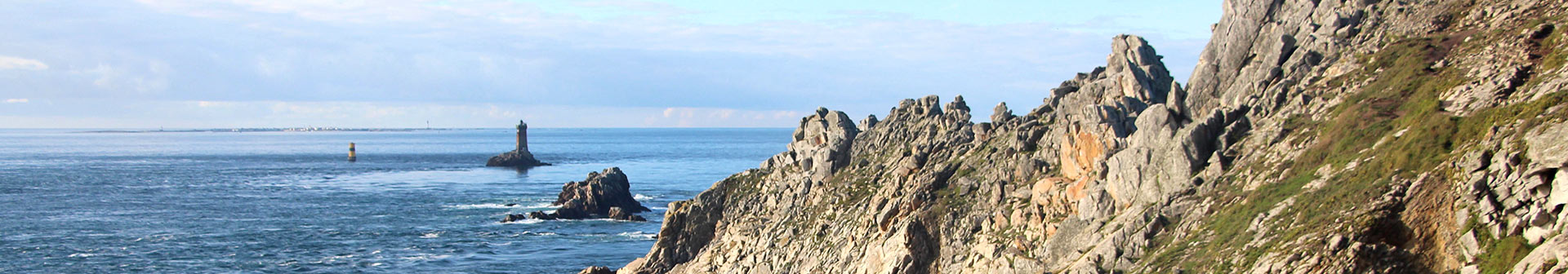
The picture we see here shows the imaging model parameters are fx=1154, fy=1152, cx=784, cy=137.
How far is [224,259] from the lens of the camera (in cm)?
8656

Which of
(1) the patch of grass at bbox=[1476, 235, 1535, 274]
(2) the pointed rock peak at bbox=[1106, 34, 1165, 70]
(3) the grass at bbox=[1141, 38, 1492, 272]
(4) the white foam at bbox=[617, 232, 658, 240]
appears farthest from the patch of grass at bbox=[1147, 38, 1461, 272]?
(4) the white foam at bbox=[617, 232, 658, 240]

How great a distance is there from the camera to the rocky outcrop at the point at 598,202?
11050 centimetres

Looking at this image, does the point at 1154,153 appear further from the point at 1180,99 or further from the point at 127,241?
the point at 127,241

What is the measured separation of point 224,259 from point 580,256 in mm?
26909

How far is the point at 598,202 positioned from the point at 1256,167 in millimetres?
83676

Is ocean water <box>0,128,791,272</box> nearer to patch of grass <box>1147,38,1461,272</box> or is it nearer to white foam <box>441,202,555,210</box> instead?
white foam <box>441,202,555,210</box>

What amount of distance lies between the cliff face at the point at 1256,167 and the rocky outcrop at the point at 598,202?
53.2 meters

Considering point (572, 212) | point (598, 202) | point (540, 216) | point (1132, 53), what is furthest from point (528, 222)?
point (1132, 53)

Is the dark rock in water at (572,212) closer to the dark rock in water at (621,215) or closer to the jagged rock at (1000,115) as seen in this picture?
the dark rock in water at (621,215)

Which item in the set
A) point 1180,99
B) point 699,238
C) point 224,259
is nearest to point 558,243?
point 224,259

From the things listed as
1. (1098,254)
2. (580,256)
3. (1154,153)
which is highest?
(1154,153)

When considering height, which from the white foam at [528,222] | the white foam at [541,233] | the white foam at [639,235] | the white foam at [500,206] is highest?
the white foam at [500,206]

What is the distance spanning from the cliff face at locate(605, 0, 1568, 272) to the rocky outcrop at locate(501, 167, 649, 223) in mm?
53228

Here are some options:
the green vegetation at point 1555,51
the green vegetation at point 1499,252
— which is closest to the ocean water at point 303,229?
the green vegetation at point 1555,51
